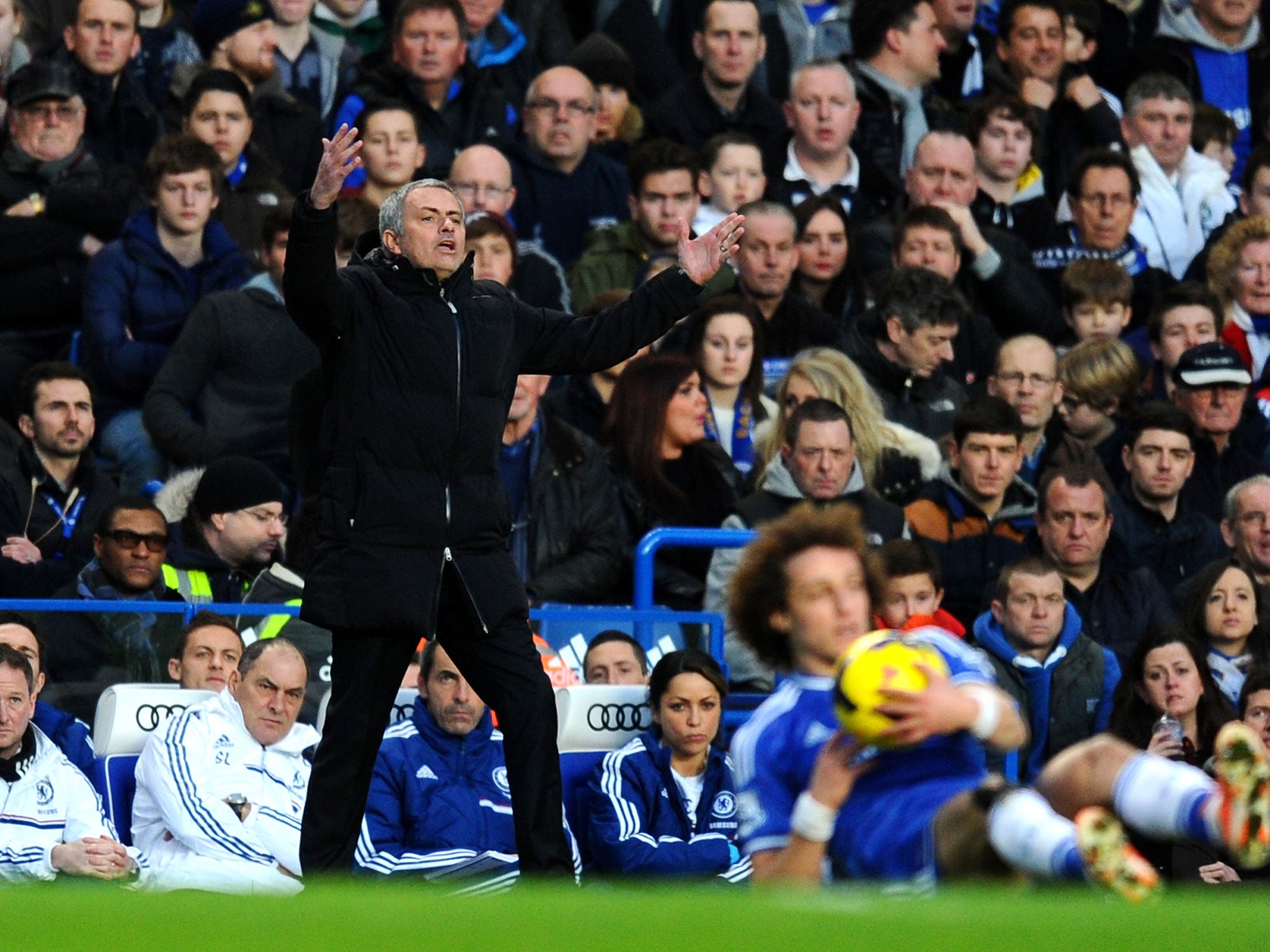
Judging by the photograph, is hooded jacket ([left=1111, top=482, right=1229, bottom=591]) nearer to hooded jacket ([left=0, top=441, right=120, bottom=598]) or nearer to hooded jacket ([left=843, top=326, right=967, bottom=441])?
hooded jacket ([left=843, top=326, right=967, bottom=441])

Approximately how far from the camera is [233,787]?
31.2ft

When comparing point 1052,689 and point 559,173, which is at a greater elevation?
point 559,173

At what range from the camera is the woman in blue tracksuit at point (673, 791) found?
Result: 9.75 meters

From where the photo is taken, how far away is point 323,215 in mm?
7957

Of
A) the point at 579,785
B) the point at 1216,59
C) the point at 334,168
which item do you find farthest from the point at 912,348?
the point at 1216,59

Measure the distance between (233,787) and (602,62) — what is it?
21.2 ft

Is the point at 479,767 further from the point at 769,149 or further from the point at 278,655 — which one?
the point at 769,149

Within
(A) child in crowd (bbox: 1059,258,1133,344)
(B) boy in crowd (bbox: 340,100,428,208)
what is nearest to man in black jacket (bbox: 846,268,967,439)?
(A) child in crowd (bbox: 1059,258,1133,344)

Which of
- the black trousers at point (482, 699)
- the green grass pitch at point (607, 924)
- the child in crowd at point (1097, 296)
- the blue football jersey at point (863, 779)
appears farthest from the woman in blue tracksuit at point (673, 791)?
the green grass pitch at point (607, 924)

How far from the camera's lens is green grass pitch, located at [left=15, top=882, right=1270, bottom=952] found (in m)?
4.35

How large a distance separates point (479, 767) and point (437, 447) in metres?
2.09

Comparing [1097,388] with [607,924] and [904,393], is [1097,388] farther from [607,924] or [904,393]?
[607,924]

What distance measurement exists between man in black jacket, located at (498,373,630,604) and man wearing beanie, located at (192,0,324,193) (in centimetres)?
274

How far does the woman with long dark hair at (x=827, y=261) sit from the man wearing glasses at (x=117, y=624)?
13.8 ft
